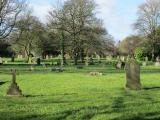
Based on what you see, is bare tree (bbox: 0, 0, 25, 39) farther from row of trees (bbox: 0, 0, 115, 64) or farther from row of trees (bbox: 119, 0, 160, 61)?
row of trees (bbox: 119, 0, 160, 61)

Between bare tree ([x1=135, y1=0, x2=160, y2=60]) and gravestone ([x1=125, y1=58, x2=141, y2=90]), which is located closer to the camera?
gravestone ([x1=125, y1=58, x2=141, y2=90])

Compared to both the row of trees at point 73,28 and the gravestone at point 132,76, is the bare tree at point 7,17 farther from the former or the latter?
the gravestone at point 132,76

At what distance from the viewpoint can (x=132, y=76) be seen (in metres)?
20.0

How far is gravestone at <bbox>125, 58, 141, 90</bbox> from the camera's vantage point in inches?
777

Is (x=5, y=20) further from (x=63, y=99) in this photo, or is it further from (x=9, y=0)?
(x=63, y=99)

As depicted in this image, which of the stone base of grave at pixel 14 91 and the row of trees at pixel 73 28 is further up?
the row of trees at pixel 73 28

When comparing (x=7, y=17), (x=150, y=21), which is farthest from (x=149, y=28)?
(x=7, y=17)

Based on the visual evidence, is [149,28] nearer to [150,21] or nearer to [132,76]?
[150,21]

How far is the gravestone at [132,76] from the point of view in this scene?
64.7 feet

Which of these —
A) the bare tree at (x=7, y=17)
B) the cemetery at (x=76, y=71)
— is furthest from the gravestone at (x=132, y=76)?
the bare tree at (x=7, y=17)

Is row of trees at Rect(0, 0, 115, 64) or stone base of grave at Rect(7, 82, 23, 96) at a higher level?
row of trees at Rect(0, 0, 115, 64)

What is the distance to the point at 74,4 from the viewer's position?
71.5 meters

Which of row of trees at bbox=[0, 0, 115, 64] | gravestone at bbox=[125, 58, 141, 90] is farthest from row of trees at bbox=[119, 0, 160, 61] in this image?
gravestone at bbox=[125, 58, 141, 90]

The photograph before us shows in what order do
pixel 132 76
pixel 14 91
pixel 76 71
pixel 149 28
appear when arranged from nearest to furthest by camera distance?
pixel 14 91, pixel 132 76, pixel 76 71, pixel 149 28
